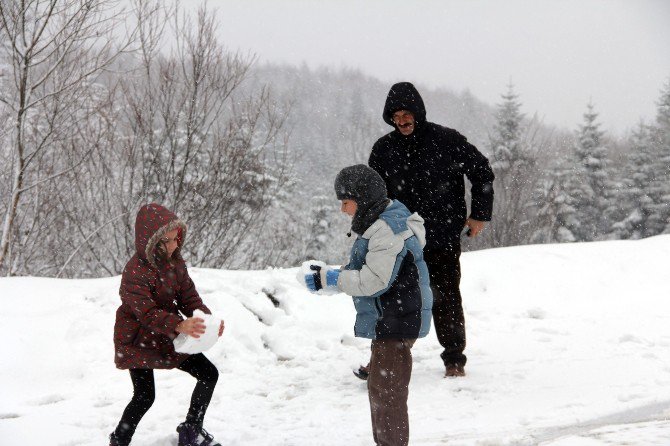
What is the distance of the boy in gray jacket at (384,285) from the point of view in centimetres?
276

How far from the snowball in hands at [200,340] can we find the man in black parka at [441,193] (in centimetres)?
197

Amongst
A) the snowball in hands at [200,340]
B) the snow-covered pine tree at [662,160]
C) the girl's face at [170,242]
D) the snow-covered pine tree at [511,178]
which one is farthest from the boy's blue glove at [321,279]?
the snow-covered pine tree at [662,160]

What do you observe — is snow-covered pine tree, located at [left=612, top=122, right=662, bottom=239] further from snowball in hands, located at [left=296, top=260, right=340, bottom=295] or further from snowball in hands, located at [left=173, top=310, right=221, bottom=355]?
snowball in hands, located at [left=173, top=310, right=221, bottom=355]

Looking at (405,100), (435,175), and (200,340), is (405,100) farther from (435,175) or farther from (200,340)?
(200,340)

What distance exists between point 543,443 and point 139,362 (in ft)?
7.45

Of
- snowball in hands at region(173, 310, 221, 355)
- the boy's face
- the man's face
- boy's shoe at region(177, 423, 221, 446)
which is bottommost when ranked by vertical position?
boy's shoe at region(177, 423, 221, 446)

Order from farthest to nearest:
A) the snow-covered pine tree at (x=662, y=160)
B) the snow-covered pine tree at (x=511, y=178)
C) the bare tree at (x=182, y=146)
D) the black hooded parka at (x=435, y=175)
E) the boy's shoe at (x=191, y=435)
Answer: the snow-covered pine tree at (x=662, y=160) → the snow-covered pine tree at (x=511, y=178) → the bare tree at (x=182, y=146) → the black hooded parka at (x=435, y=175) → the boy's shoe at (x=191, y=435)

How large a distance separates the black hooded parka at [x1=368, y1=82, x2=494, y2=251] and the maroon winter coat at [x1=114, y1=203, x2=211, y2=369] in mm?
1915

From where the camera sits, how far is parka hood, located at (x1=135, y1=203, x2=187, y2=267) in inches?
116

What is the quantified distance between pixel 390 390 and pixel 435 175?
196cm

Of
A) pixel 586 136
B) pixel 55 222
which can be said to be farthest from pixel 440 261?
pixel 586 136

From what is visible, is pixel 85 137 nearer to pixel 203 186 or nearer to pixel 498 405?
pixel 203 186

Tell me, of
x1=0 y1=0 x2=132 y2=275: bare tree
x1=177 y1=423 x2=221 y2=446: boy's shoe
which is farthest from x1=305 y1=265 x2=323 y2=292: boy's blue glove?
x1=0 y1=0 x2=132 y2=275: bare tree

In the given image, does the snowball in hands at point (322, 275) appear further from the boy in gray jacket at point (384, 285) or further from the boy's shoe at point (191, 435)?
the boy's shoe at point (191, 435)
